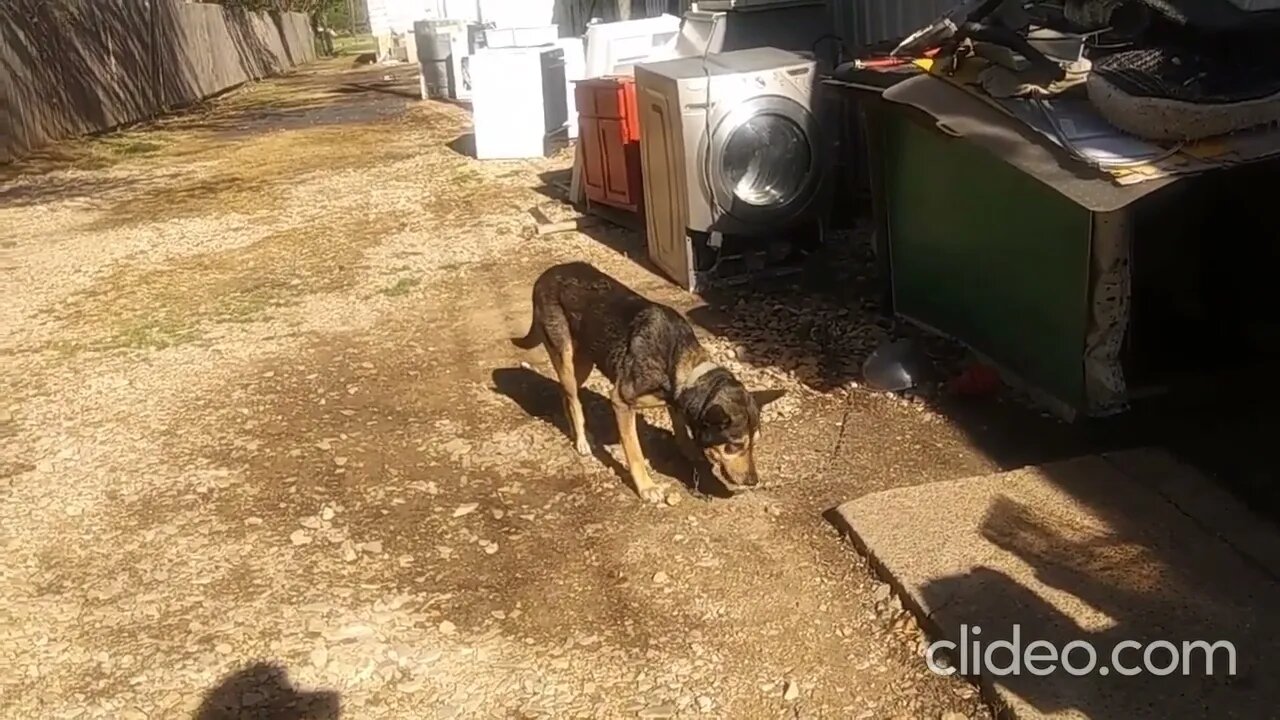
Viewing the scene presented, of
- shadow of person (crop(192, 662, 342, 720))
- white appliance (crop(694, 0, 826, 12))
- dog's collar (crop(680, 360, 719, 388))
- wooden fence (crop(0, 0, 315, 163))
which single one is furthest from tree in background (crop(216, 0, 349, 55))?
shadow of person (crop(192, 662, 342, 720))

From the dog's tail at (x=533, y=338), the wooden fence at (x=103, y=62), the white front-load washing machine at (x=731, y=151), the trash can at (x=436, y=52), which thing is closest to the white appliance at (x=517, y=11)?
the trash can at (x=436, y=52)

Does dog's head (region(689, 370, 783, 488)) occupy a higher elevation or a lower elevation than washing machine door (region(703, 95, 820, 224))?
lower

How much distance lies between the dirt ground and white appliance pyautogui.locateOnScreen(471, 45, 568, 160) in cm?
420

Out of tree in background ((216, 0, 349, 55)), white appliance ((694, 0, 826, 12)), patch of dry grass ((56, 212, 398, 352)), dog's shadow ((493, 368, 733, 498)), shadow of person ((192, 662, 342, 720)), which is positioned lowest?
shadow of person ((192, 662, 342, 720))

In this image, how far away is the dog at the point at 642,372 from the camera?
4.17 meters

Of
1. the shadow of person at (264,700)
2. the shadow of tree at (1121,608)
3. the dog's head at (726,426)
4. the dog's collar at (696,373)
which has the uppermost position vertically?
the dog's collar at (696,373)

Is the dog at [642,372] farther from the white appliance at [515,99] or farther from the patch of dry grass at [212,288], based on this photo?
the white appliance at [515,99]

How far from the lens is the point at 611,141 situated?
27.2ft

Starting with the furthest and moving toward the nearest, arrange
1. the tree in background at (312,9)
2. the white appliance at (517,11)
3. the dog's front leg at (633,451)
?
the tree in background at (312,9) < the white appliance at (517,11) < the dog's front leg at (633,451)

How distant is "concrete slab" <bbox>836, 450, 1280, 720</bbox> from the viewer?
2984mm

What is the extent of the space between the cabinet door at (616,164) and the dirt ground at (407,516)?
348mm

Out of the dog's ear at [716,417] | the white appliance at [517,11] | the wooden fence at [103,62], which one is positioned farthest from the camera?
the white appliance at [517,11]

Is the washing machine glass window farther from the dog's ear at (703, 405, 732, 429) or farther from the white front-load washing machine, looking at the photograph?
the dog's ear at (703, 405, 732, 429)

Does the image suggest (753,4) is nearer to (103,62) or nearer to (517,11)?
(103,62)
